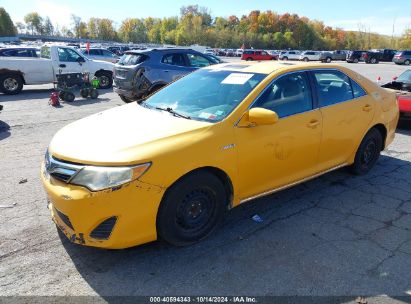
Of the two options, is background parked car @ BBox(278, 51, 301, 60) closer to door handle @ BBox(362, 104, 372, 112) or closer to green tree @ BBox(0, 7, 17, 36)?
door handle @ BBox(362, 104, 372, 112)

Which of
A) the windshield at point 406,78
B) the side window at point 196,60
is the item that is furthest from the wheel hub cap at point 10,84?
the windshield at point 406,78

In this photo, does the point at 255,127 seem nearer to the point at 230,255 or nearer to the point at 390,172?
the point at 230,255

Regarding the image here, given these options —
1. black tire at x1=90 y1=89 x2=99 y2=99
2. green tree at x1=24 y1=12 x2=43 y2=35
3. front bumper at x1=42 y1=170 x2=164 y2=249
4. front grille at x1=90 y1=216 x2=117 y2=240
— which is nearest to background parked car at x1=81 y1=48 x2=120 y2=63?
black tire at x1=90 y1=89 x2=99 y2=99

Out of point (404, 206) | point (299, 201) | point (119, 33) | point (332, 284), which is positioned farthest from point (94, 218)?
point (119, 33)

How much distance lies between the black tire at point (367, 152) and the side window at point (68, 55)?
41.0ft

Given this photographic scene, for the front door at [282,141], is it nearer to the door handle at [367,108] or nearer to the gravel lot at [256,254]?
the gravel lot at [256,254]

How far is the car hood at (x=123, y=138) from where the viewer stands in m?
2.92

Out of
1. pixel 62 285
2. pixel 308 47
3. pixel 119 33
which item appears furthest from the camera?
pixel 119 33

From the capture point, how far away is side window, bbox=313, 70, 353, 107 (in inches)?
169

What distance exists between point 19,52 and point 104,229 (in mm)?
14849

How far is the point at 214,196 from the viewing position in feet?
11.1

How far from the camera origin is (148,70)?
33.6 ft

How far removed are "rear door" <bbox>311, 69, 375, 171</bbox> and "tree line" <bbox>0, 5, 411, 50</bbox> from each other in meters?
102

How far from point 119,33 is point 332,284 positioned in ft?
536
